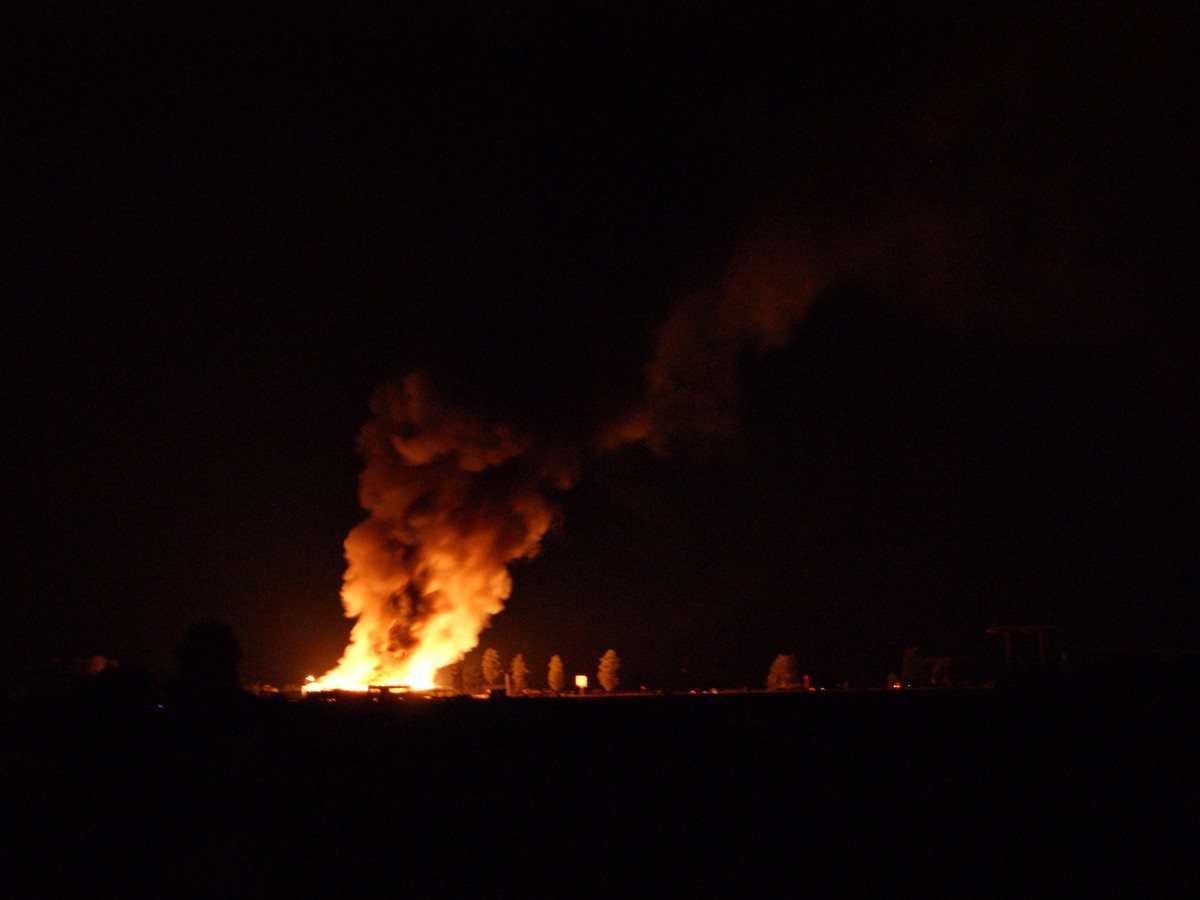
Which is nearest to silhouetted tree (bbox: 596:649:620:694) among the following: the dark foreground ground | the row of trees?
the row of trees

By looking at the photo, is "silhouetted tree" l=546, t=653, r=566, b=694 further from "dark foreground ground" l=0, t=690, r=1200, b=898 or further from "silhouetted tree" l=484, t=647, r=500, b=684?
"dark foreground ground" l=0, t=690, r=1200, b=898

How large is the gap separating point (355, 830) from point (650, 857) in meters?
4.83

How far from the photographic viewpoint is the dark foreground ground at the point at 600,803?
14102 mm

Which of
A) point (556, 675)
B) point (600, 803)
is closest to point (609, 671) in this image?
point (556, 675)

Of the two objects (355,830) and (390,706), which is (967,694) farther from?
(355,830)

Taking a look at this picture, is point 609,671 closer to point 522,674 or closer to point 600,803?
point 522,674

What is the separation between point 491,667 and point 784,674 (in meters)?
18.0

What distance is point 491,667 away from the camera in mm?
61469

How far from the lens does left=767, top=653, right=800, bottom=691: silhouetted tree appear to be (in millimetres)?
57469

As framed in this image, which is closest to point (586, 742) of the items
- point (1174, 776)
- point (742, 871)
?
point (742, 871)

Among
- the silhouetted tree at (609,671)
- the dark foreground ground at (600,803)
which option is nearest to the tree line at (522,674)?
the silhouetted tree at (609,671)

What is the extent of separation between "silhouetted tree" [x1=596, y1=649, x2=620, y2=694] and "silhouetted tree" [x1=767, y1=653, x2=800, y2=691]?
395 inches

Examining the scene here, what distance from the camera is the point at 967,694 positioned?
32406mm

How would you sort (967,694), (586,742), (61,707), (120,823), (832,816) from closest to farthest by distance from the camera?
(120,823)
(832,816)
(586,742)
(61,707)
(967,694)
